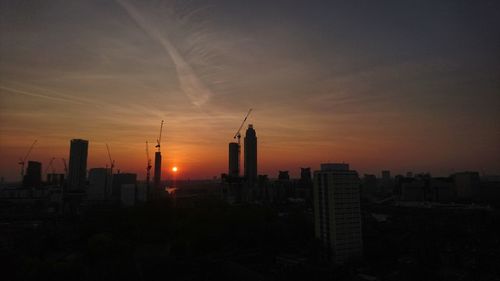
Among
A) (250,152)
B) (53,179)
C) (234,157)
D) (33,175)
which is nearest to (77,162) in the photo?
(33,175)

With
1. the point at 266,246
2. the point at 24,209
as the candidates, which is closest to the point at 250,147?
the point at 24,209

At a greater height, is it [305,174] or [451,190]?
[305,174]

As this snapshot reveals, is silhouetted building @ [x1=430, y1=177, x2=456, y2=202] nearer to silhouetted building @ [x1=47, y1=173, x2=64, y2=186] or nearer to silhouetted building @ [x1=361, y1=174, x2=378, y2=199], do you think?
silhouetted building @ [x1=361, y1=174, x2=378, y2=199]

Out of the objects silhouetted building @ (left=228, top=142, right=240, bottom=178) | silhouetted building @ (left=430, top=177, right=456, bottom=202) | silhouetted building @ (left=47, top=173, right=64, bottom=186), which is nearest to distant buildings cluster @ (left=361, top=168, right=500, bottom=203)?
silhouetted building @ (left=430, top=177, right=456, bottom=202)

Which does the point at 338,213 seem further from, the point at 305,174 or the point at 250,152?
the point at 305,174

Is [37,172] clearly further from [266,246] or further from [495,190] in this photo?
[495,190]

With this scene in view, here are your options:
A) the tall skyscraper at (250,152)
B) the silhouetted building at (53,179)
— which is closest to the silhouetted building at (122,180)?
the silhouetted building at (53,179)

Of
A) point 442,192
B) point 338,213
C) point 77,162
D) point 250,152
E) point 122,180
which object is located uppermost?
point 250,152
